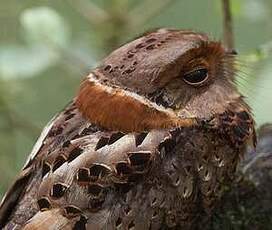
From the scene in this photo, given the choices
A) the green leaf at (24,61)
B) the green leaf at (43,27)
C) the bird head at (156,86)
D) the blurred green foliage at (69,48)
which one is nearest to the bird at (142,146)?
the bird head at (156,86)

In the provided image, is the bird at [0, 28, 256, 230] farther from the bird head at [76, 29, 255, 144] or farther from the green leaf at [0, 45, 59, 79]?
the green leaf at [0, 45, 59, 79]

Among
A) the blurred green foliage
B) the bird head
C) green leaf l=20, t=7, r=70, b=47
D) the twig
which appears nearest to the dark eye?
the bird head

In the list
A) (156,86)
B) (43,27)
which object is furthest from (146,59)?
(43,27)

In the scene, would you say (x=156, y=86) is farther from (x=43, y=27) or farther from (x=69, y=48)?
(x=69, y=48)

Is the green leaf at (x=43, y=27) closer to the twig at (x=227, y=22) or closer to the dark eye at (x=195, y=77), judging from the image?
the twig at (x=227, y=22)

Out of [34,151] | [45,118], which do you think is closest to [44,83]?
[45,118]
